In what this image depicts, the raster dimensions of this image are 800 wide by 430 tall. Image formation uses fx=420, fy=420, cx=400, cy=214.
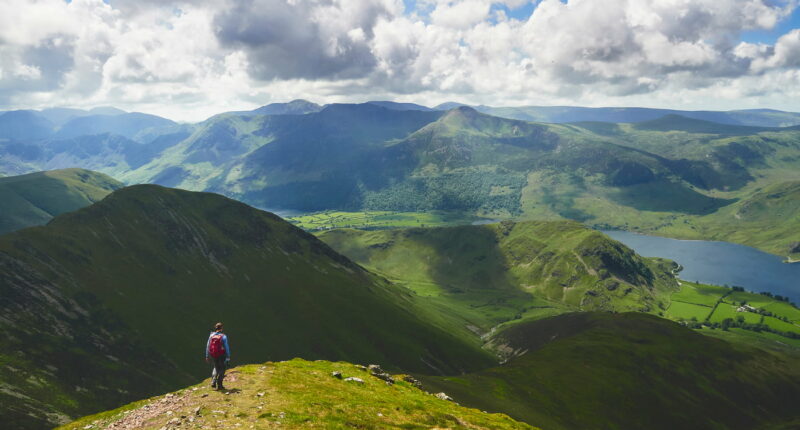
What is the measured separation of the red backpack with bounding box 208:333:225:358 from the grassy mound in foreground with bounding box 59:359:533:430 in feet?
12.3

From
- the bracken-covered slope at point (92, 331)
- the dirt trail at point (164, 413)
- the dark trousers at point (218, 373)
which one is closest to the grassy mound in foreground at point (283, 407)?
the dirt trail at point (164, 413)

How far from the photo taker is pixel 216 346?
34.4 metres

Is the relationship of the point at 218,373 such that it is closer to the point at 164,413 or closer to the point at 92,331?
the point at 164,413

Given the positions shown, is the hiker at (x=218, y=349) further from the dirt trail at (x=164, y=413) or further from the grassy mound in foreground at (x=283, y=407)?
the dirt trail at (x=164, y=413)

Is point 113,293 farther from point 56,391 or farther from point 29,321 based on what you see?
point 56,391

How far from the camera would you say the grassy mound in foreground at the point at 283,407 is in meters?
31.1

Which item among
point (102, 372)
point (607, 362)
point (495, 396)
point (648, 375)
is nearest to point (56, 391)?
point (102, 372)

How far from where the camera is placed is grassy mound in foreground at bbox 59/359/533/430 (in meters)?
31.1

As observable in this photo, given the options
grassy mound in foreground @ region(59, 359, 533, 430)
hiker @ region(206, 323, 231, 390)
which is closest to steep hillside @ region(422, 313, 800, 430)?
grassy mound in foreground @ region(59, 359, 533, 430)

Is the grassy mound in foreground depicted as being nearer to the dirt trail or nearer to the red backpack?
the dirt trail

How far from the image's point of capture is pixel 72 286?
537 feet

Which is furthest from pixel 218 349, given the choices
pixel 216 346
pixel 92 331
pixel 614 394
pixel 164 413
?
pixel 614 394

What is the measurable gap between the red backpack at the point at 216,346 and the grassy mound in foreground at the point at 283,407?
12.3ft

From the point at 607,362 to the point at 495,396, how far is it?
97256 mm
